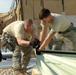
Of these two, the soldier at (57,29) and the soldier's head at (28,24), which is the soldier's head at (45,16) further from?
the soldier's head at (28,24)

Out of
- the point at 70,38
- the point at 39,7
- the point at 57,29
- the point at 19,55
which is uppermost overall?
the point at 39,7

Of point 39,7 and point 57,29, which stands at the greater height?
point 39,7

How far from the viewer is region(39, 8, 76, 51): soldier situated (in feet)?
14.1

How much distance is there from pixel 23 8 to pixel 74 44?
3.95 meters

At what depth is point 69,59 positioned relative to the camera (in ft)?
10.3

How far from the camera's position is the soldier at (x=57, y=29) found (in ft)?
14.1

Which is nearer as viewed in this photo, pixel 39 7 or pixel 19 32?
pixel 19 32

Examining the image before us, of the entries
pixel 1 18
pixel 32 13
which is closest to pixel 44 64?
pixel 32 13

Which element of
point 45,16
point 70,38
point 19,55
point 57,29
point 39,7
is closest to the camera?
point 45,16

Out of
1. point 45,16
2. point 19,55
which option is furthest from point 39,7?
point 45,16

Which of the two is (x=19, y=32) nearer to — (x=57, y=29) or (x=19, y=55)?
(x=57, y=29)

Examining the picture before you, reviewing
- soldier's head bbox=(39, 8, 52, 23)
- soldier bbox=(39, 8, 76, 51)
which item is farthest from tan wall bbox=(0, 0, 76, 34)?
soldier's head bbox=(39, 8, 52, 23)

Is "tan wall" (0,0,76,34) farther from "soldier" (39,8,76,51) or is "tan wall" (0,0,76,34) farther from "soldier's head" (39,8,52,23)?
"soldier's head" (39,8,52,23)

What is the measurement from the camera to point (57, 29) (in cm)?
452
